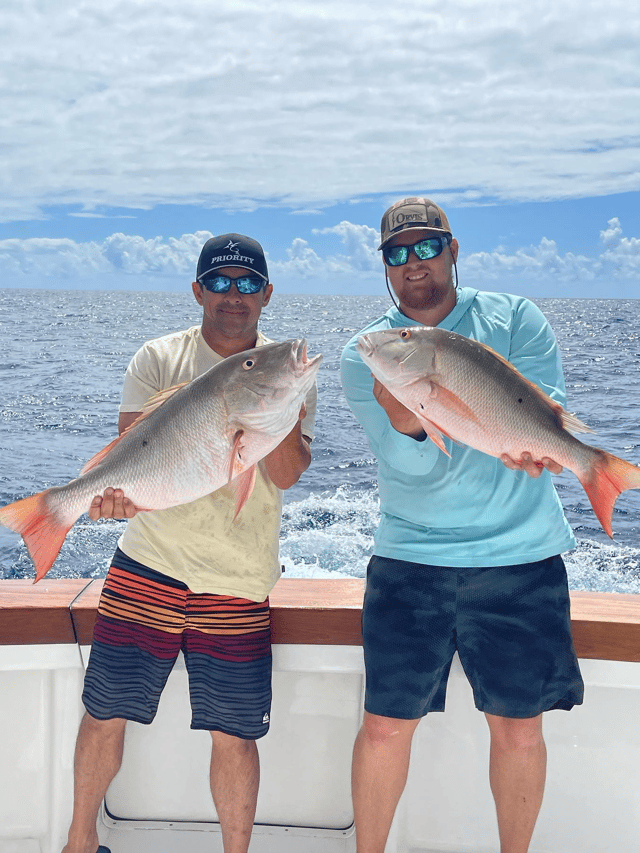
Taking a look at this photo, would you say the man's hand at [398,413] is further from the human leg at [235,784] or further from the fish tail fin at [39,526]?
the human leg at [235,784]

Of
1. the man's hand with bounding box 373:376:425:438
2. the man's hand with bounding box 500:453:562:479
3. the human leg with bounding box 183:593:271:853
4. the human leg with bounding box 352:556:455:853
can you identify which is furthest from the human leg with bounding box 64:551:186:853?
the man's hand with bounding box 500:453:562:479

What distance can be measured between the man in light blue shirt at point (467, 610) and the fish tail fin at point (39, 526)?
3.29ft

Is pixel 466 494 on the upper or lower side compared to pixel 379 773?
upper

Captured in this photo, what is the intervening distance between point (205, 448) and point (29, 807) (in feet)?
5.55

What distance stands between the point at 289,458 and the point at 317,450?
9652 millimetres

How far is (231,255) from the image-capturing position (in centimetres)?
262

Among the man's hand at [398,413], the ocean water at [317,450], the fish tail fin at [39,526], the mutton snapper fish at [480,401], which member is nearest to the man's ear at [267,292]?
the man's hand at [398,413]

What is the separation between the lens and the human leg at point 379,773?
2.46 meters

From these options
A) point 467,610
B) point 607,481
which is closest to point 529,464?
point 607,481

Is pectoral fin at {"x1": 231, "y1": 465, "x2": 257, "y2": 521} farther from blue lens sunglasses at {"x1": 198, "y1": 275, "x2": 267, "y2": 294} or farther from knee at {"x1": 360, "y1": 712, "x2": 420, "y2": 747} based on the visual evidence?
knee at {"x1": 360, "y1": 712, "x2": 420, "y2": 747}

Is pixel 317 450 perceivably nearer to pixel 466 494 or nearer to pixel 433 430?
pixel 466 494

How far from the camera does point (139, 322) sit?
38.8 metres

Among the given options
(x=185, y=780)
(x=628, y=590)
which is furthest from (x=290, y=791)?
(x=628, y=590)

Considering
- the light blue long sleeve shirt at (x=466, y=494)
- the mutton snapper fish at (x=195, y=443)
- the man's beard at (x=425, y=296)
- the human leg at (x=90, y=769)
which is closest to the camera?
the mutton snapper fish at (x=195, y=443)
